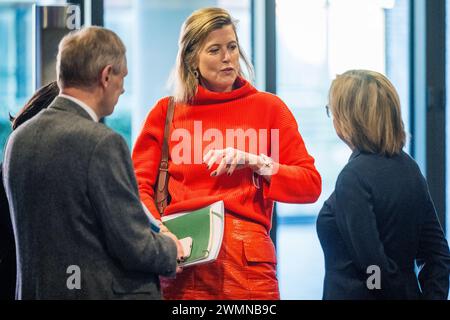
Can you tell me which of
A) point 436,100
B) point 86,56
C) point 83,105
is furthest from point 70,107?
point 436,100

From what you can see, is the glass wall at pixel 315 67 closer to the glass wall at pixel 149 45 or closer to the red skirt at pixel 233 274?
the glass wall at pixel 149 45

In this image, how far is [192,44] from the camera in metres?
2.29

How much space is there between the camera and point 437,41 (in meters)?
3.87

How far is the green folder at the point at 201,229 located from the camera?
2.04m

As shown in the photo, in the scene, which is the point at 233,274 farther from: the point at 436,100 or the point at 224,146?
the point at 436,100

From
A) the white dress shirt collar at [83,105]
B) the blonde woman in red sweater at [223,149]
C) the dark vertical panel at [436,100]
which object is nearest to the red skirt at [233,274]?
the blonde woman in red sweater at [223,149]

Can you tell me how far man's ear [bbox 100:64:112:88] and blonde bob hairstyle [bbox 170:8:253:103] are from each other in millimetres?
520

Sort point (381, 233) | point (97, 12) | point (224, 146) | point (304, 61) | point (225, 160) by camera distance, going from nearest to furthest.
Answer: point (225, 160)
point (381, 233)
point (224, 146)
point (97, 12)
point (304, 61)

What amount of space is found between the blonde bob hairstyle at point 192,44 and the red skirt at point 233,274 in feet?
1.45

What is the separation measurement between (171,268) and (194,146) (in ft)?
1.75

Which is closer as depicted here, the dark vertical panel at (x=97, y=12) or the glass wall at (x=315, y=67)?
the dark vertical panel at (x=97, y=12)

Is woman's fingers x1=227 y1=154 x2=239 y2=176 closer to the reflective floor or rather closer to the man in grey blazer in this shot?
the man in grey blazer

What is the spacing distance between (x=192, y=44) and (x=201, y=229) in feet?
1.99
